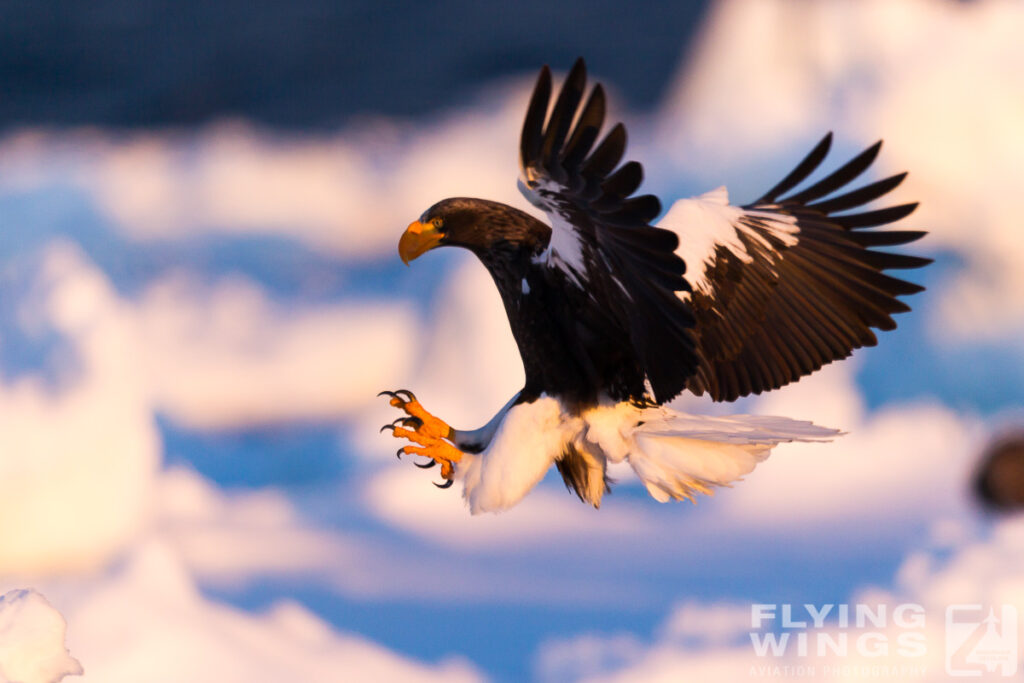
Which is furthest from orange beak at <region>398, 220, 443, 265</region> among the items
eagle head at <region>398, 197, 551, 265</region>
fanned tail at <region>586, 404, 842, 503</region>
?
fanned tail at <region>586, 404, 842, 503</region>

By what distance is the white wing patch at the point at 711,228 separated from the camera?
484cm

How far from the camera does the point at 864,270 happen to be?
16.9 feet

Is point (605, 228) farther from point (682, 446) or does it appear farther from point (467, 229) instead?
point (682, 446)

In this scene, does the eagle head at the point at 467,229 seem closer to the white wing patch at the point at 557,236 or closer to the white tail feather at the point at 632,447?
the white wing patch at the point at 557,236

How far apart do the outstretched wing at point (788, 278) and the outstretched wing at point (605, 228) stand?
718mm

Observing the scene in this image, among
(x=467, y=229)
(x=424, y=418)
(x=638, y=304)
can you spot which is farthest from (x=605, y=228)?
(x=424, y=418)

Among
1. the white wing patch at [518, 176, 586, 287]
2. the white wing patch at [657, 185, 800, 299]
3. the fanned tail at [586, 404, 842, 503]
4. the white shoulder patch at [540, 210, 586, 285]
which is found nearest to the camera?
the white wing patch at [518, 176, 586, 287]

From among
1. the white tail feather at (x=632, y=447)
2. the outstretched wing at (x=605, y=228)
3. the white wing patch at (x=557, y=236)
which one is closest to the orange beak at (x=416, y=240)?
the white wing patch at (x=557, y=236)

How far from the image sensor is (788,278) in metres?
5.08

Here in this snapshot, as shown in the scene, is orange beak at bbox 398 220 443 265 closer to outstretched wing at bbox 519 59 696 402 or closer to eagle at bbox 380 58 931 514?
eagle at bbox 380 58 931 514

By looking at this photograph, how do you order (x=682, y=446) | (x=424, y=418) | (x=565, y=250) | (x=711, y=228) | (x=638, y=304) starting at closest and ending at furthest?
(x=638, y=304)
(x=565, y=250)
(x=682, y=446)
(x=424, y=418)
(x=711, y=228)

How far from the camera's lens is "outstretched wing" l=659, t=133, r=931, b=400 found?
16.0 ft

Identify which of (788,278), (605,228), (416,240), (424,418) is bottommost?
(424,418)

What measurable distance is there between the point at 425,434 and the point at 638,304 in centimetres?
136
